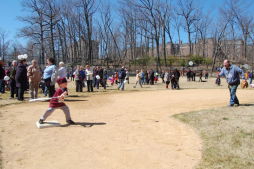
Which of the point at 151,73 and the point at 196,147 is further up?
the point at 151,73

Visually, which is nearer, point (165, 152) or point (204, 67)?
point (165, 152)

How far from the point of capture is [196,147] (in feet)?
17.0

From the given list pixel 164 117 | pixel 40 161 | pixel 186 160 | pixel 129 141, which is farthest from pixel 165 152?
pixel 164 117

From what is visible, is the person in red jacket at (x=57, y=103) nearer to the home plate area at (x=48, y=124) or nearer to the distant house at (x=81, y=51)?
the home plate area at (x=48, y=124)

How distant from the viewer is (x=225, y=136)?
5.77 metres

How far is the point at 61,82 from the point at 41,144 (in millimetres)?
2119

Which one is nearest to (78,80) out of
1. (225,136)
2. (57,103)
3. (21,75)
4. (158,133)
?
(21,75)

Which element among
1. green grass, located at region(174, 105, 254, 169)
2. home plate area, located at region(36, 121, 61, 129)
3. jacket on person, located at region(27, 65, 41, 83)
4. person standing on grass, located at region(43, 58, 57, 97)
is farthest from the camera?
jacket on person, located at region(27, 65, 41, 83)

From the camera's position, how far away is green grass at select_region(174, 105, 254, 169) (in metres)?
4.35

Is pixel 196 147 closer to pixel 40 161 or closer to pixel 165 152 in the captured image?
pixel 165 152

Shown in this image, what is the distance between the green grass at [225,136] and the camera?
14.3ft

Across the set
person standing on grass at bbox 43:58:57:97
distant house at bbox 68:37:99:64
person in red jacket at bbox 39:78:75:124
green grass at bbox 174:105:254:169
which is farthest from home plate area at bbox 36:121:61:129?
distant house at bbox 68:37:99:64

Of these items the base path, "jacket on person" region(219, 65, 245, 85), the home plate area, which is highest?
"jacket on person" region(219, 65, 245, 85)

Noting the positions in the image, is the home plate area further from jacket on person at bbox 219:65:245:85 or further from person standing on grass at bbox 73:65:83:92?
person standing on grass at bbox 73:65:83:92
